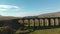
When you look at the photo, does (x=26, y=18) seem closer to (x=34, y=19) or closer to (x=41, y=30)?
(x=34, y=19)

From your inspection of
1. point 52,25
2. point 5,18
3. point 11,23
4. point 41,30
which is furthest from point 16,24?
point 52,25

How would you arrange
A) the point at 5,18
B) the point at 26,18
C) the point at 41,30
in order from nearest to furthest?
the point at 5,18 → the point at 41,30 → the point at 26,18

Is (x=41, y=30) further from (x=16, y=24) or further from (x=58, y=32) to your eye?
(x=16, y=24)

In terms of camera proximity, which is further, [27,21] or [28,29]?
[27,21]

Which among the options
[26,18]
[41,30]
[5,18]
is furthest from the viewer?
[26,18]

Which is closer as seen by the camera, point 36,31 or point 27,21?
point 36,31

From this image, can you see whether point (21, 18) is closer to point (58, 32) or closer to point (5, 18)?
point (5, 18)

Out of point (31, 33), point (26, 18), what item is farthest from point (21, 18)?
point (31, 33)

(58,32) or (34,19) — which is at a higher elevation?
(34,19)

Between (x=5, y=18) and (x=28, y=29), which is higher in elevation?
(x=5, y=18)
